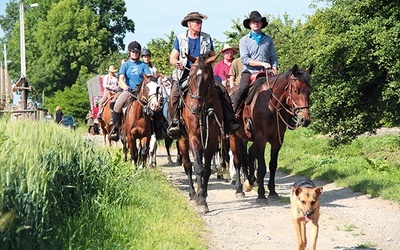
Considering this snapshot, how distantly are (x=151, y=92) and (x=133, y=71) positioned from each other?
5.35 ft

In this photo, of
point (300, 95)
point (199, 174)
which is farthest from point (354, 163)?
point (199, 174)

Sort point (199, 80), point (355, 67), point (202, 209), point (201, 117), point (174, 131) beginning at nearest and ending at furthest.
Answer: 1. point (199, 80)
2. point (202, 209)
3. point (201, 117)
4. point (174, 131)
5. point (355, 67)

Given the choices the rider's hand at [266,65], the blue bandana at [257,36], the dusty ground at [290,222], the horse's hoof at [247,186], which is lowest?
the dusty ground at [290,222]

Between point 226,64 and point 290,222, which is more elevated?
point 226,64

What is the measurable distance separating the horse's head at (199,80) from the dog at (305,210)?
135 inches

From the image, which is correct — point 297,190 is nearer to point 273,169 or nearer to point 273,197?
point 273,197

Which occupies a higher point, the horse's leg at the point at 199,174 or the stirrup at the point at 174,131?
the stirrup at the point at 174,131

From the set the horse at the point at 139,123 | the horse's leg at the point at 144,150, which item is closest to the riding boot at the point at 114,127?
the horse at the point at 139,123

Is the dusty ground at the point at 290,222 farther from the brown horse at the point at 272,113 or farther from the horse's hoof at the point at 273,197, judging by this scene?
the brown horse at the point at 272,113

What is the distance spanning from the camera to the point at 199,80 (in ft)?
37.1

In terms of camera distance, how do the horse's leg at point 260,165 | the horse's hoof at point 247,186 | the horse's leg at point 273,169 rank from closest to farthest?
the horse's leg at point 260,165, the horse's leg at point 273,169, the horse's hoof at point 247,186

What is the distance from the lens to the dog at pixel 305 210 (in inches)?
312

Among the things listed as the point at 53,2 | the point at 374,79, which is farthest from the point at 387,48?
the point at 53,2

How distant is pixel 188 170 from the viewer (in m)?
13.2
